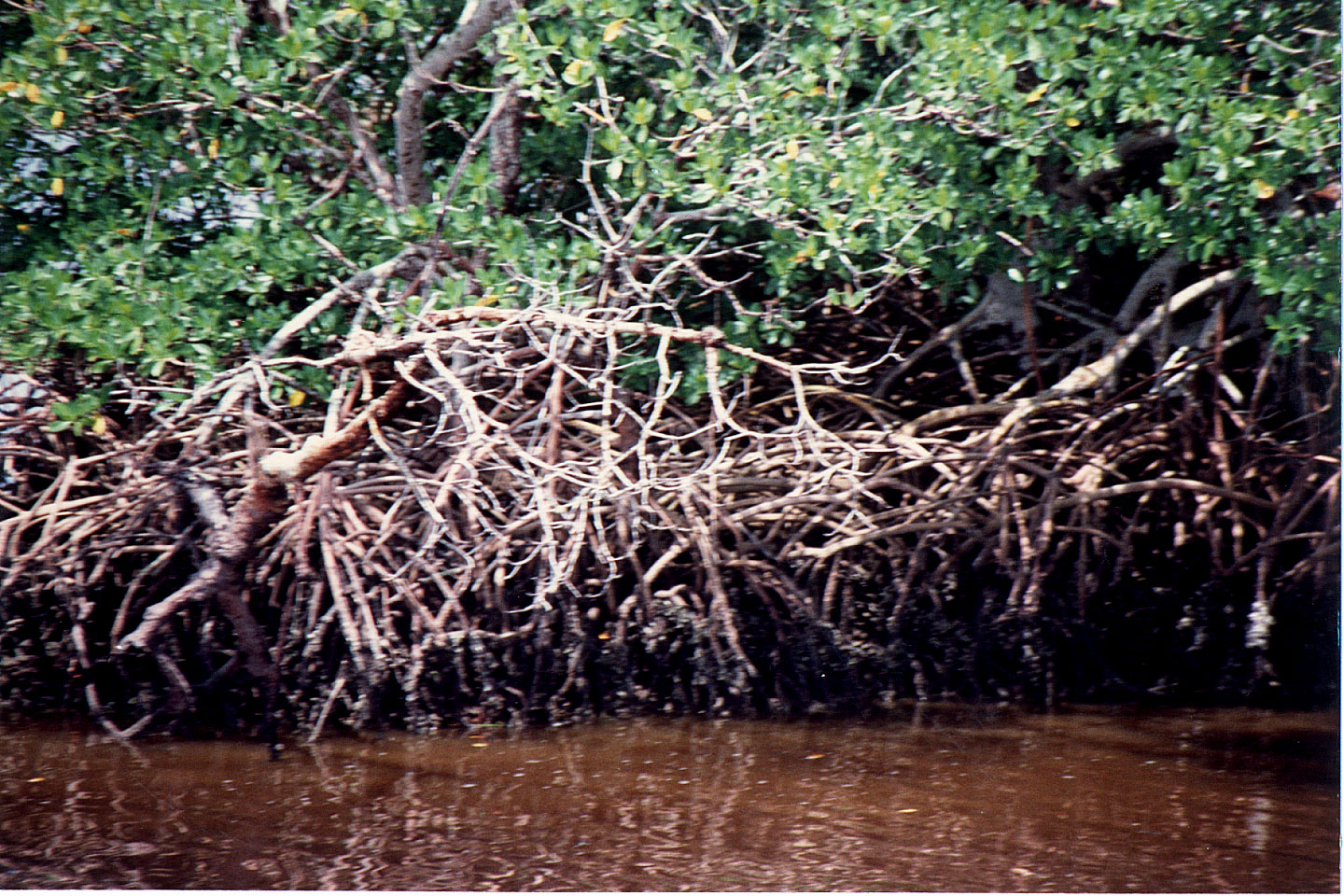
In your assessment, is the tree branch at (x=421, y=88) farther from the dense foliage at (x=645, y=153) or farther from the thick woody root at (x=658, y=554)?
the thick woody root at (x=658, y=554)

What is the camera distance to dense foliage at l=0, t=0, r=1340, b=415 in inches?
120

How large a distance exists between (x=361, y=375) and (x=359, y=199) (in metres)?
0.46

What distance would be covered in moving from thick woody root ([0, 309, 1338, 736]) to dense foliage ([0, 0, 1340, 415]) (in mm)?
283

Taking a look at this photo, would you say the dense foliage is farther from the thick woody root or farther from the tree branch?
the thick woody root

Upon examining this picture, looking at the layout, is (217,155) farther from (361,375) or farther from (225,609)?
(225,609)

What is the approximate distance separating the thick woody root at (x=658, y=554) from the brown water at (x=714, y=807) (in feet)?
0.52

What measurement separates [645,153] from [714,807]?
1551mm

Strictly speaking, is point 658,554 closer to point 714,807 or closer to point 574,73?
point 714,807

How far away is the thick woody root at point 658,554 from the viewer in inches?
130

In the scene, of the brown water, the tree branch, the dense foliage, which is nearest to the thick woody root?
the brown water

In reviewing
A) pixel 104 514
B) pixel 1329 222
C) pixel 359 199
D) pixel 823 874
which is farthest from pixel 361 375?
pixel 1329 222

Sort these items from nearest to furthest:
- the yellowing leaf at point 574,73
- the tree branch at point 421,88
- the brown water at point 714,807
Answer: the brown water at point 714,807 → the yellowing leaf at point 574,73 → the tree branch at point 421,88

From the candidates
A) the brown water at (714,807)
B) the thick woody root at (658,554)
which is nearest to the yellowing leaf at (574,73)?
the thick woody root at (658,554)

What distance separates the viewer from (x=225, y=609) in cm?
331
